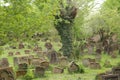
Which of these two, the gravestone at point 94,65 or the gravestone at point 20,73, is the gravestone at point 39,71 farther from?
the gravestone at point 94,65

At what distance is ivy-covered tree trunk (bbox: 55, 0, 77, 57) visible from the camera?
31275mm

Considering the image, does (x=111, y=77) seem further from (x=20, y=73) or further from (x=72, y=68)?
(x=72, y=68)

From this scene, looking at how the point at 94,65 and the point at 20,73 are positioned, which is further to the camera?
the point at 94,65

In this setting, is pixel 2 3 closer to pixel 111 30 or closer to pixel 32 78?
pixel 32 78

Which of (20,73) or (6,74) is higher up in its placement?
(6,74)

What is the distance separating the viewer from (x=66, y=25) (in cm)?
3209

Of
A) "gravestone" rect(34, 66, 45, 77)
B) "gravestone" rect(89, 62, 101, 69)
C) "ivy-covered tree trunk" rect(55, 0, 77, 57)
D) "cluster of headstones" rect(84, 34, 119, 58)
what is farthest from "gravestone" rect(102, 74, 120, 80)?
"cluster of headstones" rect(84, 34, 119, 58)

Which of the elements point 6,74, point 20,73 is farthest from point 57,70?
point 6,74

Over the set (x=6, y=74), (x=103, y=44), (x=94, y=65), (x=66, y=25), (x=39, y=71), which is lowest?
(x=94, y=65)

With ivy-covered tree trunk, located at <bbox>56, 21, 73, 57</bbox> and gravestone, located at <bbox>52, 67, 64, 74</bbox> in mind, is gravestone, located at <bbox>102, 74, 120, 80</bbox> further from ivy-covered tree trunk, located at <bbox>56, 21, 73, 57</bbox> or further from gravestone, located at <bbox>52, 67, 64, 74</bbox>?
ivy-covered tree trunk, located at <bbox>56, 21, 73, 57</bbox>

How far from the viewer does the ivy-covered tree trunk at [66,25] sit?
31.3m

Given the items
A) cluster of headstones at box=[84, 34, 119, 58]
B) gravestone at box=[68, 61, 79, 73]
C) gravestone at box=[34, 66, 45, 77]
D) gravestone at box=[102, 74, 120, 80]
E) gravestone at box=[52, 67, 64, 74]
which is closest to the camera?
gravestone at box=[102, 74, 120, 80]

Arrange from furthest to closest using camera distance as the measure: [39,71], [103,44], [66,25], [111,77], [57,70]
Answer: [103,44] < [66,25] < [57,70] < [39,71] < [111,77]

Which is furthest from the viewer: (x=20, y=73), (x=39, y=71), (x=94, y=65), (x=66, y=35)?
(x=66, y=35)
